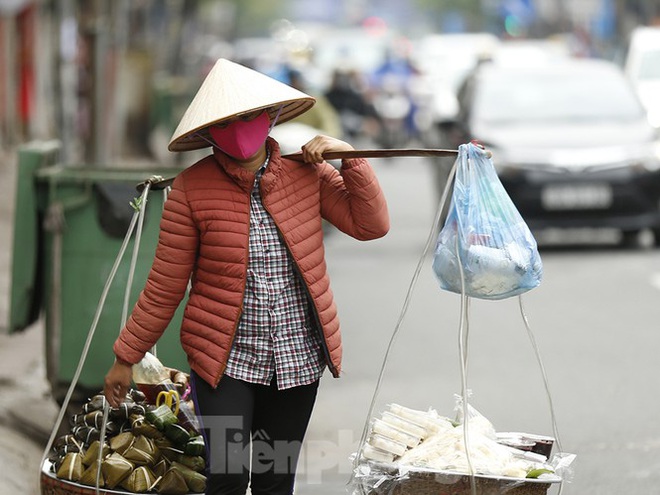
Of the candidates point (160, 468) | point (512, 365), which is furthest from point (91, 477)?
point (512, 365)

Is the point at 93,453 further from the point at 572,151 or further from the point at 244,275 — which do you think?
the point at 572,151

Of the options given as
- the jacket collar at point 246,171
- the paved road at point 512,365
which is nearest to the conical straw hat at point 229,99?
the jacket collar at point 246,171

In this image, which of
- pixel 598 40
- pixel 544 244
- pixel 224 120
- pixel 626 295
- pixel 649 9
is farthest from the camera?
pixel 598 40

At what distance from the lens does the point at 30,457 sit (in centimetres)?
688

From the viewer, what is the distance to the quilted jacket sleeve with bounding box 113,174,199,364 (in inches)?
180

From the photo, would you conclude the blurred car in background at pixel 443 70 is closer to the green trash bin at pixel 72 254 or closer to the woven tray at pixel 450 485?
the green trash bin at pixel 72 254

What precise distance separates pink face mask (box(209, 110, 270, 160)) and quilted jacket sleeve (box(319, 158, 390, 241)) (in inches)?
10.7

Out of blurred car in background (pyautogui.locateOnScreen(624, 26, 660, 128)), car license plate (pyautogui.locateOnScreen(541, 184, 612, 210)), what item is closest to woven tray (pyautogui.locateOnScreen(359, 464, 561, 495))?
car license plate (pyautogui.locateOnScreen(541, 184, 612, 210))

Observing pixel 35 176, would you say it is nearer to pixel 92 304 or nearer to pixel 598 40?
pixel 92 304

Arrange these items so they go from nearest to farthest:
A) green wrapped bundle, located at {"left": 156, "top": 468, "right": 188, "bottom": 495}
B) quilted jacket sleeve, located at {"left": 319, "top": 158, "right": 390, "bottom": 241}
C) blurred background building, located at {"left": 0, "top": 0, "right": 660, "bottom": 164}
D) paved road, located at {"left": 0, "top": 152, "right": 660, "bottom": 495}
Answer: quilted jacket sleeve, located at {"left": 319, "top": 158, "right": 390, "bottom": 241}
green wrapped bundle, located at {"left": 156, "top": 468, "right": 188, "bottom": 495}
paved road, located at {"left": 0, "top": 152, "right": 660, "bottom": 495}
blurred background building, located at {"left": 0, "top": 0, "right": 660, "bottom": 164}

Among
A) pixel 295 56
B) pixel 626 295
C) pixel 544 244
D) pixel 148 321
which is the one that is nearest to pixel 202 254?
pixel 148 321

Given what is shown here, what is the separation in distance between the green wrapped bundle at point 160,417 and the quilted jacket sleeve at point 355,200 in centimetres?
95

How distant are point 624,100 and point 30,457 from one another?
31.6ft

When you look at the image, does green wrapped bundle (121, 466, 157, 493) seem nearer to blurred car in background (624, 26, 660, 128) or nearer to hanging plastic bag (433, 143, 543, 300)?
hanging plastic bag (433, 143, 543, 300)
